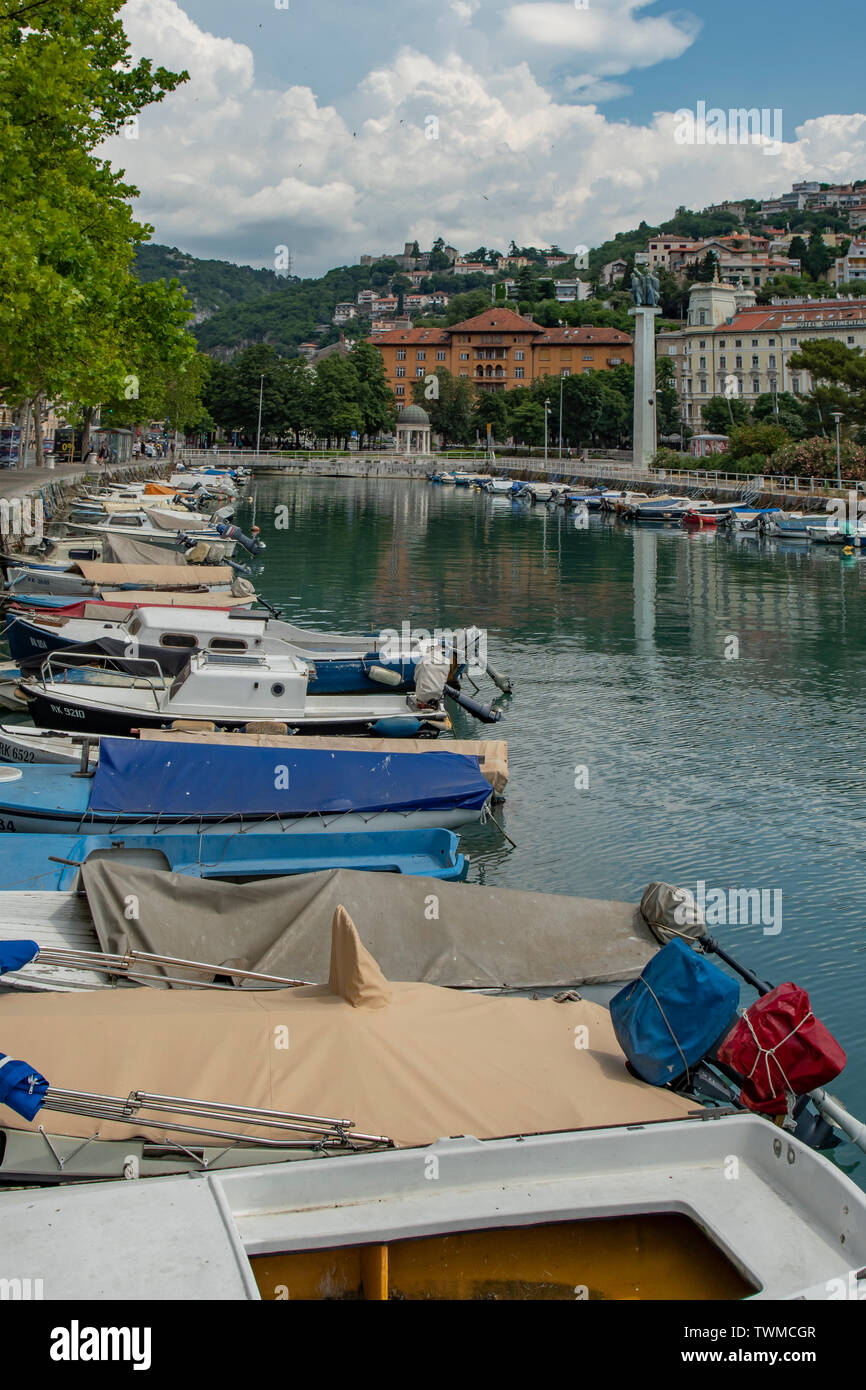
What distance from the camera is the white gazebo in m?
147

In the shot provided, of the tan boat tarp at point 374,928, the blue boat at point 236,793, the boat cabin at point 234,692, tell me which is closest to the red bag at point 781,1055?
the tan boat tarp at point 374,928

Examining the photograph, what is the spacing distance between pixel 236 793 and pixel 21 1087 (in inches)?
352

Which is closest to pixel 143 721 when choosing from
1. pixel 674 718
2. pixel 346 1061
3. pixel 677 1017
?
pixel 674 718

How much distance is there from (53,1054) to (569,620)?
32839mm

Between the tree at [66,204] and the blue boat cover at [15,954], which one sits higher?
the tree at [66,204]

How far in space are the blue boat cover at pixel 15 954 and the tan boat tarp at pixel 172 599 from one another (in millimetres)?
20884

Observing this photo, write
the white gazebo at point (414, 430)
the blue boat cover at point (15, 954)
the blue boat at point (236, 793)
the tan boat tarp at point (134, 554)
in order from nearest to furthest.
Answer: the blue boat cover at point (15, 954) < the blue boat at point (236, 793) < the tan boat tarp at point (134, 554) < the white gazebo at point (414, 430)

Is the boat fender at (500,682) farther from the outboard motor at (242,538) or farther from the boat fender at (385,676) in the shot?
the outboard motor at (242,538)

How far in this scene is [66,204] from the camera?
102ft

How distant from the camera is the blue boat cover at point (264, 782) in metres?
16.2

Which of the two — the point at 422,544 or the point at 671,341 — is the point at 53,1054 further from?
the point at 671,341

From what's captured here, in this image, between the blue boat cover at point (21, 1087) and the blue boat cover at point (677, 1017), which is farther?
the blue boat cover at point (677, 1017)

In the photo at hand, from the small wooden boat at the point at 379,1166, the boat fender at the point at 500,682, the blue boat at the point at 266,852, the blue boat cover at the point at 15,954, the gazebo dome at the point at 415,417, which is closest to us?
the small wooden boat at the point at 379,1166

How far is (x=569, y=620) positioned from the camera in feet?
132
